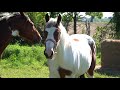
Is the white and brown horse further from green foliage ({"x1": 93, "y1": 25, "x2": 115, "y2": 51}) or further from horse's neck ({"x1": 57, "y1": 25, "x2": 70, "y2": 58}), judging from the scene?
green foliage ({"x1": 93, "y1": 25, "x2": 115, "y2": 51})

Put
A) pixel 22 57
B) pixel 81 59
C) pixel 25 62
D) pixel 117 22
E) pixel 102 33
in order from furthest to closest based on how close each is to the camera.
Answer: pixel 102 33
pixel 117 22
pixel 22 57
pixel 25 62
pixel 81 59

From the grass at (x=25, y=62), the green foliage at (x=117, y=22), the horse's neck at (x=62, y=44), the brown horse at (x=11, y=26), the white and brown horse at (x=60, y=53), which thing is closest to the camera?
the white and brown horse at (x=60, y=53)

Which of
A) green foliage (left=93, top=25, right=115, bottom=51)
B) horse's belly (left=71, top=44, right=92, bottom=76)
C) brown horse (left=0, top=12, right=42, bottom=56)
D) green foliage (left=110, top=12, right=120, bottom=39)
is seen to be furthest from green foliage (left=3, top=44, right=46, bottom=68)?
green foliage (left=93, top=25, right=115, bottom=51)

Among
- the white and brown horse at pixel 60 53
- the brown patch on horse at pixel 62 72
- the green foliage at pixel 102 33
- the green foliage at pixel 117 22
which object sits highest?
the white and brown horse at pixel 60 53

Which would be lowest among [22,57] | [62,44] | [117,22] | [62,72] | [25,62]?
[25,62]

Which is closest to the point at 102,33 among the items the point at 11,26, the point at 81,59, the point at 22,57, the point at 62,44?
the point at 22,57

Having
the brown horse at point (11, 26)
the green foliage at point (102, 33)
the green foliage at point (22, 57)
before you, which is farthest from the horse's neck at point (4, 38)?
the green foliage at point (102, 33)

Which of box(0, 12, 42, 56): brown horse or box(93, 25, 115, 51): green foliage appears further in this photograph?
box(93, 25, 115, 51): green foliage

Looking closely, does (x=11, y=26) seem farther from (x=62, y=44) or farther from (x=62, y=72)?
(x=62, y=72)

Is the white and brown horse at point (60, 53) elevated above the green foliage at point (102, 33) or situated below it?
above

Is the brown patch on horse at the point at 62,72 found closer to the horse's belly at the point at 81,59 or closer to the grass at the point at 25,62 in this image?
the horse's belly at the point at 81,59
